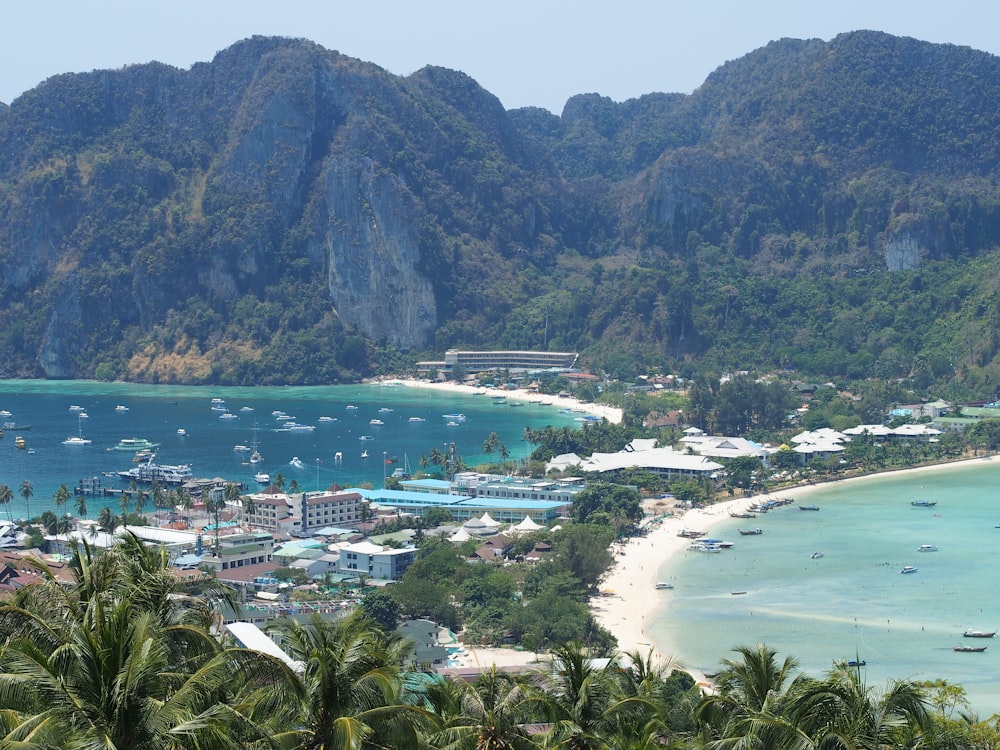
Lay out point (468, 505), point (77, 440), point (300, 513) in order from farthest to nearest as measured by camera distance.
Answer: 1. point (77, 440)
2. point (468, 505)
3. point (300, 513)

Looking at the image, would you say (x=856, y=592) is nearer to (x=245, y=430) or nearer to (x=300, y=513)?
(x=300, y=513)

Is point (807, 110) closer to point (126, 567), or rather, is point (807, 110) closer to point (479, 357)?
point (479, 357)

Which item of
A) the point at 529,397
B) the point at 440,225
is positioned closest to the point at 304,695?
the point at 529,397

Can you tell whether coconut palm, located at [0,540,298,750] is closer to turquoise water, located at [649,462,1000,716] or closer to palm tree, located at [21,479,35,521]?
turquoise water, located at [649,462,1000,716]

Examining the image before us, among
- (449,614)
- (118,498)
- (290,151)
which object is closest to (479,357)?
(290,151)

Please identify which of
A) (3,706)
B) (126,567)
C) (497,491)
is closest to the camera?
(3,706)

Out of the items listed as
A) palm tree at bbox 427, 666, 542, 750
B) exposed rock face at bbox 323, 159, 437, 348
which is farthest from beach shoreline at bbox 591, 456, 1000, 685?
exposed rock face at bbox 323, 159, 437, 348

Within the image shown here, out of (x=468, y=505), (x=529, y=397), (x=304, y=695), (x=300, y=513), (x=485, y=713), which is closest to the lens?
(x=304, y=695)
